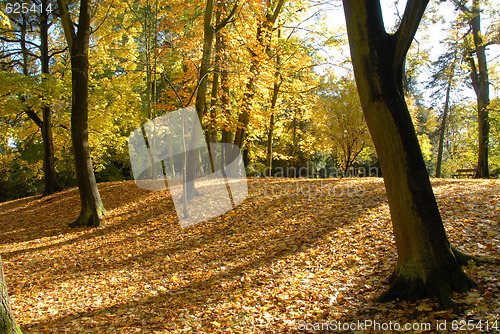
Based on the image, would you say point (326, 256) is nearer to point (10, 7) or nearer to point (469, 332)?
point (469, 332)

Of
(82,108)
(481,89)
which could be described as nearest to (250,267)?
(82,108)

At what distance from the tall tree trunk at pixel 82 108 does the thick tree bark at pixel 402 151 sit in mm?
8269

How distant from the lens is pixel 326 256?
566 cm

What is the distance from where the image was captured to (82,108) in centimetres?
985

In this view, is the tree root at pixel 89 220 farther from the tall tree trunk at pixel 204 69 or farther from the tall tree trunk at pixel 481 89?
the tall tree trunk at pixel 481 89

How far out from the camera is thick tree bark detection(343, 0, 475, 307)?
149 inches

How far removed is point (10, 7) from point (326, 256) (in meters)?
15.3

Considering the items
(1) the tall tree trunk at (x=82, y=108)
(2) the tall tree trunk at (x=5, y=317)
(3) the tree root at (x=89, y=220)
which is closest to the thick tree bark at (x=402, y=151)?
(2) the tall tree trunk at (x=5, y=317)

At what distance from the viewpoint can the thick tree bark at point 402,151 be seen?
3793 mm

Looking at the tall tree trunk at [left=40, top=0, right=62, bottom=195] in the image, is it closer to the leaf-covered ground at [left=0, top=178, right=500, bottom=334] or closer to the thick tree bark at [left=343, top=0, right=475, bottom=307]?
the leaf-covered ground at [left=0, top=178, right=500, bottom=334]

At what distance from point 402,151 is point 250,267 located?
3.32m

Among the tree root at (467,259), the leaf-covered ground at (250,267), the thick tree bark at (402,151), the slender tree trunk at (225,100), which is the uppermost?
the slender tree trunk at (225,100)

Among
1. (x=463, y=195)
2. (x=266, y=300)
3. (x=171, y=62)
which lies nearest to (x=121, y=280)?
(x=266, y=300)

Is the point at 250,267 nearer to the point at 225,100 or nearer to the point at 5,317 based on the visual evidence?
the point at 5,317
